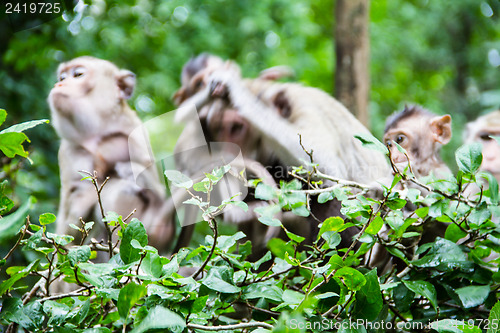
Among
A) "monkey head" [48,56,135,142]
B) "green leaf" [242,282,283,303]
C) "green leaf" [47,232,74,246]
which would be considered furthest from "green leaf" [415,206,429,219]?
"monkey head" [48,56,135,142]

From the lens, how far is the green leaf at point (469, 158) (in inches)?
38.5

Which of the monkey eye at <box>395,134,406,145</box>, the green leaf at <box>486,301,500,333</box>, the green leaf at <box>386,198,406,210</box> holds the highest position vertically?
the green leaf at <box>386,198,406,210</box>

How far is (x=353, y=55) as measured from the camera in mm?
2939

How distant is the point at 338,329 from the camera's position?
85 centimetres

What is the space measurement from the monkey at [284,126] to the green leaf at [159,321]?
1158 mm

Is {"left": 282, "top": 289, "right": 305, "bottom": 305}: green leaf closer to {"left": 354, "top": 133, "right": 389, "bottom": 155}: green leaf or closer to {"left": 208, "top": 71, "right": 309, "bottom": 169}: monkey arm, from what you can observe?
{"left": 354, "top": 133, "right": 389, "bottom": 155}: green leaf

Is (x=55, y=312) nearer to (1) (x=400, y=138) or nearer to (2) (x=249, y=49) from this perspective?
(1) (x=400, y=138)

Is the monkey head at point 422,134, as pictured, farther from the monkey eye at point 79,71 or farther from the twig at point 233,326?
the monkey eye at point 79,71

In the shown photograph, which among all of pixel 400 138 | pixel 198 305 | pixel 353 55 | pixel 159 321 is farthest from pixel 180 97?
pixel 159 321

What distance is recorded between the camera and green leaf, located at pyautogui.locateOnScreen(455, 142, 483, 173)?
3.21 ft

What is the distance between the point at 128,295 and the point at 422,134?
114 cm

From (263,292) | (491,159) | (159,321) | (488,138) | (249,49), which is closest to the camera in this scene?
(159,321)

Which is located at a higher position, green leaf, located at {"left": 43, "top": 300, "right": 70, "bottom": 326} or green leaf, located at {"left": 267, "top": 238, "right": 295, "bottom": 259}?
green leaf, located at {"left": 267, "top": 238, "right": 295, "bottom": 259}

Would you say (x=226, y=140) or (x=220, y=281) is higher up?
(x=220, y=281)
